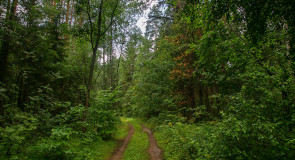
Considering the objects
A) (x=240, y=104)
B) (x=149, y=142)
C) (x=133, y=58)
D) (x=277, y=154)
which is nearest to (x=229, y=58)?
(x=240, y=104)

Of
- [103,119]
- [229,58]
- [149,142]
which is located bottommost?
[149,142]

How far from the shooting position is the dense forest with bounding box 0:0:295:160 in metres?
3.91

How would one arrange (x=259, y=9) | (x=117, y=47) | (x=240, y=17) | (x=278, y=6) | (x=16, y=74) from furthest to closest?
(x=117, y=47), (x=16, y=74), (x=240, y=17), (x=259, y=9), (x=278, y=6)

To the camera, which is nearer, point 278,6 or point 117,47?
point 278,6

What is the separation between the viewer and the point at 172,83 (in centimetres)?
1319

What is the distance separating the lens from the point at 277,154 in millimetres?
3604

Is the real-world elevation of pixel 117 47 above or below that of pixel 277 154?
above

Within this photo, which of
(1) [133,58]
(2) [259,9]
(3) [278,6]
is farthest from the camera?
(1) [133,58]

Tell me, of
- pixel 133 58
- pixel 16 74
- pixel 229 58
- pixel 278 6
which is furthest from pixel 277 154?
pixel 133 58

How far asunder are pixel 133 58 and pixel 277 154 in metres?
25.9

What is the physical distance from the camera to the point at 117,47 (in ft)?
74.3

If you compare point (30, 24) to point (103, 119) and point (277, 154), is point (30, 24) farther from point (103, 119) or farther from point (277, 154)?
point (277, 154)

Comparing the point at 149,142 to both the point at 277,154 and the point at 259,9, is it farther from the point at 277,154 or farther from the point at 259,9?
the point at 259,9

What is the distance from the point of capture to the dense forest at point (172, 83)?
391 cm
